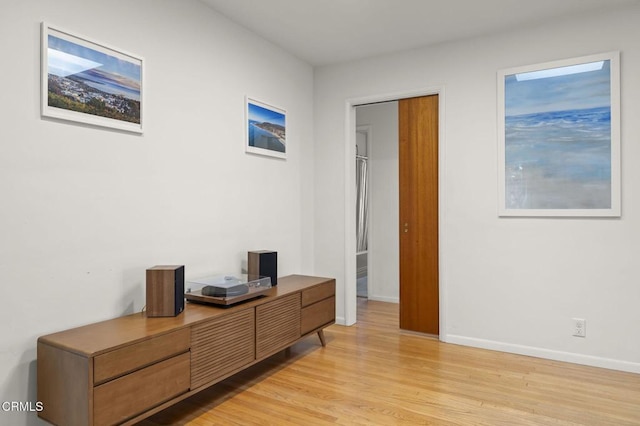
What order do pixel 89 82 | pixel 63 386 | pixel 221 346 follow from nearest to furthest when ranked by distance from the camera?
pixel 63 386, pixel 89 82, pixel 221 346

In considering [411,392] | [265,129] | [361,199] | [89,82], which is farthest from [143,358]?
[361,199]

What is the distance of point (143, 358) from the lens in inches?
75.8

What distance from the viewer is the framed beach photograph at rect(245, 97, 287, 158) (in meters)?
3.42

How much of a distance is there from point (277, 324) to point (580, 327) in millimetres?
2343

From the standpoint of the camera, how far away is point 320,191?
4309 mm

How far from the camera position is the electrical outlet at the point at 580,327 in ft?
10.3

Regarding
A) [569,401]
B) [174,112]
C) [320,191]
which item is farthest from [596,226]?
[174,112]

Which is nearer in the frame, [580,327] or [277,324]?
[277,324]

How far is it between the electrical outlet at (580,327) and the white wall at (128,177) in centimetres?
251

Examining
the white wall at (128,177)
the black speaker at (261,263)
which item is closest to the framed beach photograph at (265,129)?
the white wall at (128,177)

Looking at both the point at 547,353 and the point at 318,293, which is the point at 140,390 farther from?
the point at 547,353

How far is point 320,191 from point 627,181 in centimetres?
262

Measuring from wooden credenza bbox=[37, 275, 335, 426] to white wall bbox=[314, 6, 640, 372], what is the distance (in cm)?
178

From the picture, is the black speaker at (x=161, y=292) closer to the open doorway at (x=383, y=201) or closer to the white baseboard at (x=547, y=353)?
the white baseboard at (x=547, y=353)
